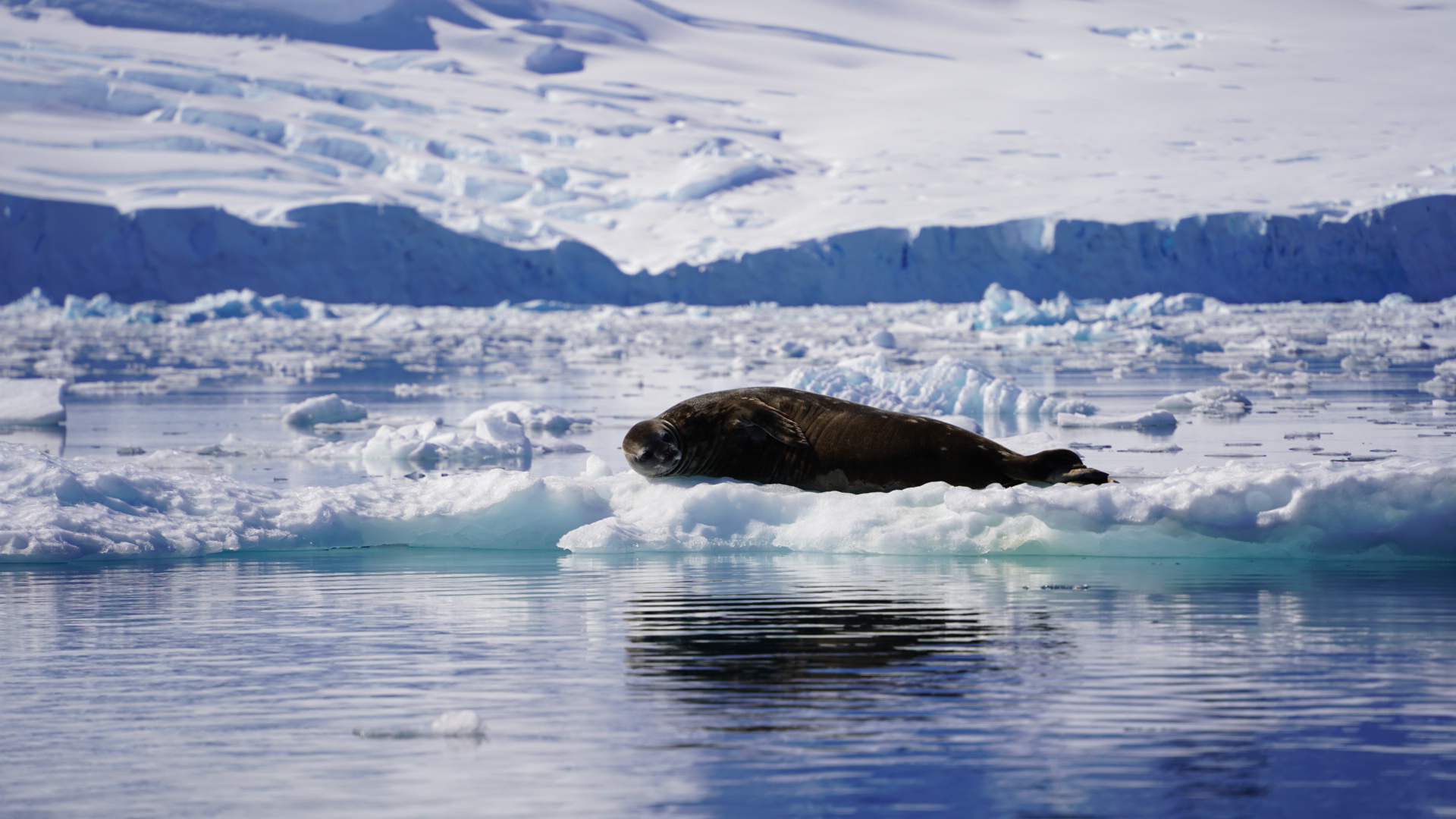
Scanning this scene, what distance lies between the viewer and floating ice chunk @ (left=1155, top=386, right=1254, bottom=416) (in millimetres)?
12031

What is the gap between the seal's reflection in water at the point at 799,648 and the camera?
3.14 metres

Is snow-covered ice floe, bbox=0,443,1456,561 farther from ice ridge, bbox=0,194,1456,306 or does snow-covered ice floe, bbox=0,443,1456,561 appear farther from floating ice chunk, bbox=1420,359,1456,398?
ice ridge, bbox=0,194,1456,306

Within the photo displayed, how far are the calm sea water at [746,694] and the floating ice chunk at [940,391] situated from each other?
726cm

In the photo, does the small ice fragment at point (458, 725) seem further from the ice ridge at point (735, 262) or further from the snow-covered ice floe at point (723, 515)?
the ice ridge at point (735, 262)

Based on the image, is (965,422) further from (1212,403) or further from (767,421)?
(767,421)

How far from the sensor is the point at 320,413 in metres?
12.3

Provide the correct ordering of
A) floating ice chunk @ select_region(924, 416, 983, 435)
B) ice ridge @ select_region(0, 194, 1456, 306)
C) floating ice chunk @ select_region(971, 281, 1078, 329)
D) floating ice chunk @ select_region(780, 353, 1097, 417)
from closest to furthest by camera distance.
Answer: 1. floating ice chunk @ select_region(924, 416, 983, 435)
2. floating ice chunk @ select_region(780, 353, 1097, 417)
3. floating ice chunk @ select_region(971, 281, 1078, 329)
4. ice ridge @ select_region(0, 194, 1456, 306)

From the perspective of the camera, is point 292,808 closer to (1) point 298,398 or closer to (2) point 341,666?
(2) point 341,666

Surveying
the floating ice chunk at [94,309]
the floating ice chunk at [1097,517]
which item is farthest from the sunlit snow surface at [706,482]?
the floating ice chunk at [94,309]

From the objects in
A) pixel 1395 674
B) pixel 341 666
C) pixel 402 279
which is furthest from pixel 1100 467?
pixel 402 279

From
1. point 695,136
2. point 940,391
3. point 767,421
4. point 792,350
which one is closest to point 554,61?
point 695,136

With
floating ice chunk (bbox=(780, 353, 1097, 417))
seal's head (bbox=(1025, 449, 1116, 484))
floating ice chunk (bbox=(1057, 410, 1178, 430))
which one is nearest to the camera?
seal's head (bbox=(1025, 449, 1116, 484))

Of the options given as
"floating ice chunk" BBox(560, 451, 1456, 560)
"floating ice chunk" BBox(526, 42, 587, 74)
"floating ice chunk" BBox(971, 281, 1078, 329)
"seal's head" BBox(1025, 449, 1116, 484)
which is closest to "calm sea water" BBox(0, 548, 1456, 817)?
"floating ice chunk" BBox(560, 451, 1456, 560)

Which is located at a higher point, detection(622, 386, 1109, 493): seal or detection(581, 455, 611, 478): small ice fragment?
detection(622, 386, 1109, 493): seal
